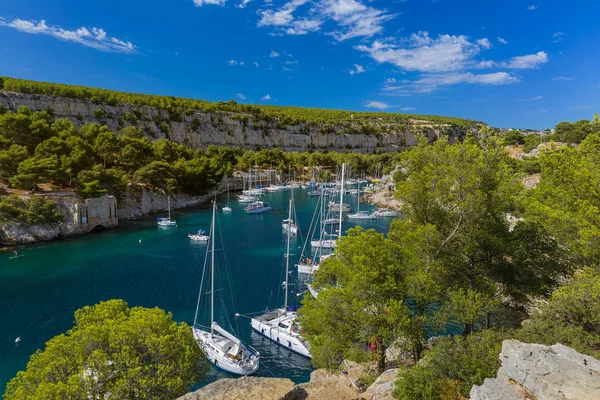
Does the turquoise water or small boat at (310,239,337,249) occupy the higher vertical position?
small boat at (310,239,337,249)

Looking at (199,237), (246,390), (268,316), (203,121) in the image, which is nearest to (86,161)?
(199,237)

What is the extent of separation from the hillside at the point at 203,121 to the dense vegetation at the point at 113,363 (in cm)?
7173

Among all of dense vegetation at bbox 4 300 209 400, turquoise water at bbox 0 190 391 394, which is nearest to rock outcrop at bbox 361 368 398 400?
dense vegetation at bbox 4 300 209 400

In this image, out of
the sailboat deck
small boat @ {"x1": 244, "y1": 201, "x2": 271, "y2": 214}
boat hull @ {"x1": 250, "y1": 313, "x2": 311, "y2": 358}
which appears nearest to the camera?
boat hull @ {"x1": 250, "y1": 313, "x2": 311, "y2": 358}

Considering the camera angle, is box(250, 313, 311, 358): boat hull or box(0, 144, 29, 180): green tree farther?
box(0, 144, 29, 180): green tree

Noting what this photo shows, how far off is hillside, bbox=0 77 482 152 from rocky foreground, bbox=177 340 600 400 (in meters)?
76.2

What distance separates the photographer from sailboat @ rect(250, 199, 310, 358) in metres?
18.6

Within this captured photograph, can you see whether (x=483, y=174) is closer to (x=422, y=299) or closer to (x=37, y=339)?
(x=422, y=299)

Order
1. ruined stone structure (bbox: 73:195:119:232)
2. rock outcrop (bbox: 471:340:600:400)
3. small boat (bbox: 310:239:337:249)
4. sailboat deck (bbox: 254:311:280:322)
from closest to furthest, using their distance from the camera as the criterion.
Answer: rock outcrop (bbox: 471:340:600:400)
sailboat deck (bbox: 254:311:280:322)
small boat (bbox: 310:239:337:249)
ruined stone structure (bbox: 73:195:119:232)

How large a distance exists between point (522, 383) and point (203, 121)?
94.8 meters

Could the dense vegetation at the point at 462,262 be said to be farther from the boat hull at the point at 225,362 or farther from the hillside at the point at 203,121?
the hillside at the point at 203,121

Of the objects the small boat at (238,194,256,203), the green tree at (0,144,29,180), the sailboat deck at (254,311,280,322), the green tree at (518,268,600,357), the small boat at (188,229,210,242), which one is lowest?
the sailboat deck at (254,311,280,322)

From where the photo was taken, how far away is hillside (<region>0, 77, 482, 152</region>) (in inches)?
2731

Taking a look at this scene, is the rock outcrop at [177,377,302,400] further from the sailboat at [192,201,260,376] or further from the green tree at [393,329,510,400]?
the sailboat at [192,201,260,376]
